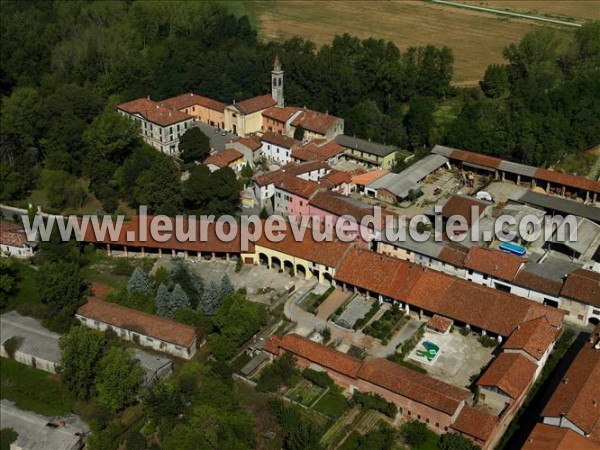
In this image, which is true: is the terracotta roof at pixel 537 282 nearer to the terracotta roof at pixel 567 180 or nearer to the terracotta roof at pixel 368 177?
the terracotta roof at pixel 567 180

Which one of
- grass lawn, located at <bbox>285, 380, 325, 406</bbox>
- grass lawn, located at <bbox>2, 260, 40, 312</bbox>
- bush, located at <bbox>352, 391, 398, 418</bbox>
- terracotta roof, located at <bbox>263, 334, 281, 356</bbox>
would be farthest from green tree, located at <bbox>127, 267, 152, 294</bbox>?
bush, located at <bbox>352, 391, 398, 418</bbox>

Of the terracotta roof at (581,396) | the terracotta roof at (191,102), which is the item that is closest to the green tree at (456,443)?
the terracotta roof at (581,396)

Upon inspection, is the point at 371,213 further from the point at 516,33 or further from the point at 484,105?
the point at 516,33

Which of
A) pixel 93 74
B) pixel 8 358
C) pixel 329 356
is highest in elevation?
pixel 93 74

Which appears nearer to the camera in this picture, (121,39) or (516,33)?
(121,39)

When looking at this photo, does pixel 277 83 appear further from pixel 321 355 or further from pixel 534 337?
pixel 534 337

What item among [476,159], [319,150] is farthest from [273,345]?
[476,159]

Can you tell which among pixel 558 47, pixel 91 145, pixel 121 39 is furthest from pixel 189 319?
pixel 558 47
